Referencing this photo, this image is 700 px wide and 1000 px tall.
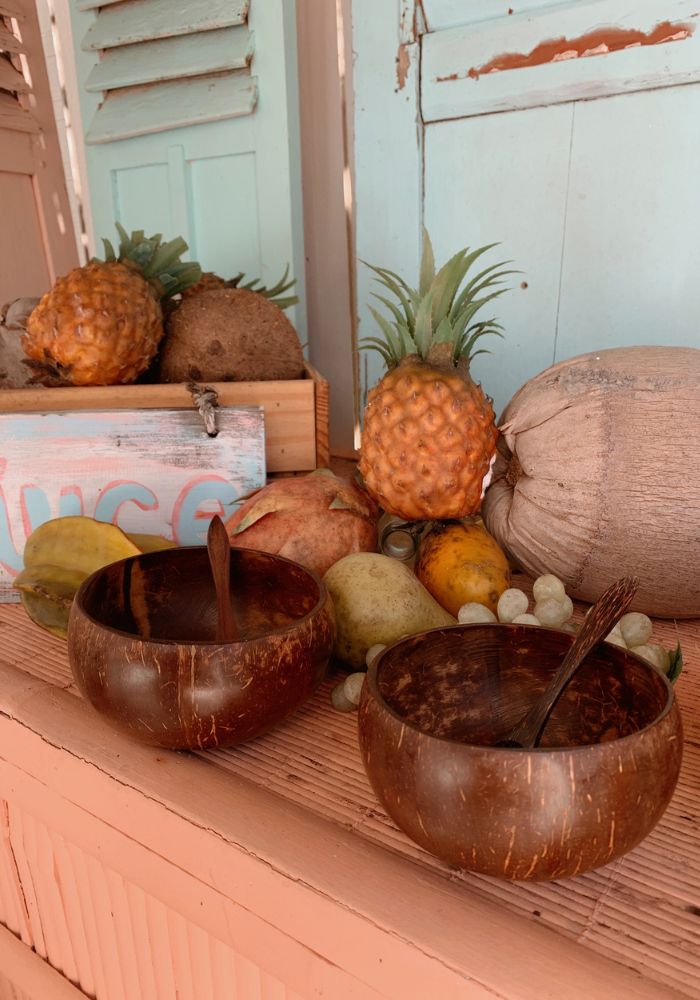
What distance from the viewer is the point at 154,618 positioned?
0.73 metres

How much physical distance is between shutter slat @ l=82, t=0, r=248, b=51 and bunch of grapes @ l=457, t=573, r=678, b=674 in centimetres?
122

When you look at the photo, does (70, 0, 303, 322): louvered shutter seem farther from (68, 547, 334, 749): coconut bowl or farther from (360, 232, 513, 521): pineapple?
(68, 547, 334, 749): coconut bowl

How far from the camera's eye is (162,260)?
1129mm

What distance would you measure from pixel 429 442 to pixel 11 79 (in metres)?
1.68

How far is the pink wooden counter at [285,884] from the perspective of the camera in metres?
0.43

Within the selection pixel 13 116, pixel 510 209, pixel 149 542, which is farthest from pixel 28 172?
pixel 149 542

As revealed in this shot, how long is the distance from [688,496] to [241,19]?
1.19 m

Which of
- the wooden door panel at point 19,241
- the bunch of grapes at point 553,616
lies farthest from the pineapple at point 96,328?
the wooden door panel at point 19,241

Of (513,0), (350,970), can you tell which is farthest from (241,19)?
(350,970)

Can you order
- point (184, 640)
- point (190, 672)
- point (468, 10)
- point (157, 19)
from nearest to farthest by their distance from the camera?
point (190, 672) → point (184, 640) → point (468, 10) → point (157, 19)

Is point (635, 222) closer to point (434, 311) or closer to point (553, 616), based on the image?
point (434, 311)

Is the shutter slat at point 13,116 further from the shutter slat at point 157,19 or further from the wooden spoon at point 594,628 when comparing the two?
the wooden spoon at point 594,628

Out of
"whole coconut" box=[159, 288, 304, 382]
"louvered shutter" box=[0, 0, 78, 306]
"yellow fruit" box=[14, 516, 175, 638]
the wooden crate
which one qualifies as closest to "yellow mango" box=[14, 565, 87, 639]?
"yellow fruit" box=[14, 516, 175, 638]

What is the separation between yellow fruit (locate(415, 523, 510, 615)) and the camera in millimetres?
812
